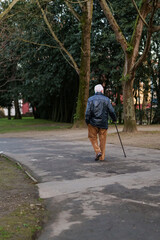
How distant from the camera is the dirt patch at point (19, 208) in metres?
4.20

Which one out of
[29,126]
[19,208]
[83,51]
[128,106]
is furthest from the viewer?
[29,126]

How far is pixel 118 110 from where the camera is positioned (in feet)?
99.1

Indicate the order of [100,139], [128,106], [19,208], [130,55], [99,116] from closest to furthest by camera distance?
[19,208], [99,116], [100,139], [130,55], [128,106]

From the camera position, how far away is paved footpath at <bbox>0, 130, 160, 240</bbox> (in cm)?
423

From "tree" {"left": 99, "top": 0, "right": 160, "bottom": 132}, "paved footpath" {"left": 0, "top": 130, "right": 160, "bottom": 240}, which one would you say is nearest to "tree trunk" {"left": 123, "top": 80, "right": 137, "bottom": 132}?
"tree" {"left": 99, "top": 0, "right": 160, "bottom": 132}

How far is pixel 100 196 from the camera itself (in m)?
5.77

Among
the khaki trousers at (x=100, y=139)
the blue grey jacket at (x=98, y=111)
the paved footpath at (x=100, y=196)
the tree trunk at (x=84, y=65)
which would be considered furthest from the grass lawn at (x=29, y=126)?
the paved footpath at (x=100, y=196)

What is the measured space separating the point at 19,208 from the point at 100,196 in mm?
1268

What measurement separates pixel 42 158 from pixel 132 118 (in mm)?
8735

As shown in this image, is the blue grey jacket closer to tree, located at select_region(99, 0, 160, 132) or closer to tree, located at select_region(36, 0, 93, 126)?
tree, located at select_region(99, 0, 160, 132)

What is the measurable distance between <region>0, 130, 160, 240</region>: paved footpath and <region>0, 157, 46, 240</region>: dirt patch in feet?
0.46

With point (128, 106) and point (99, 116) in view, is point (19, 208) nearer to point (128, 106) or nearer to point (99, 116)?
point (99, 116)

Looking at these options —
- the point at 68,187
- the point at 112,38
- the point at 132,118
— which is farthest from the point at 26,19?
the point at 68,187

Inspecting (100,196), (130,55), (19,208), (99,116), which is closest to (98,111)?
(99,116)
